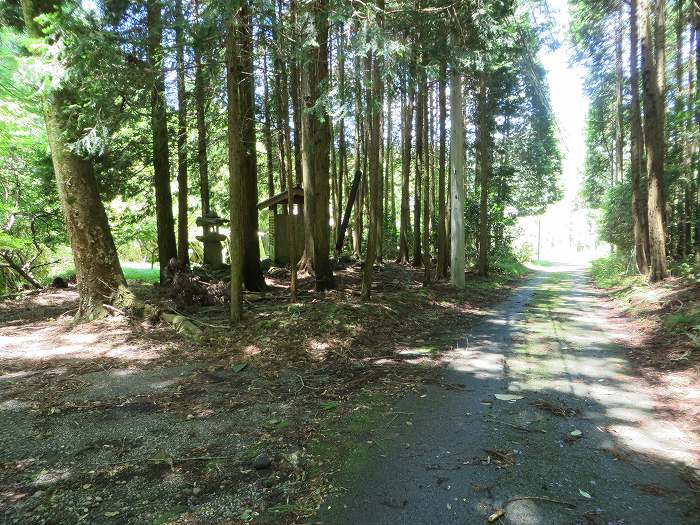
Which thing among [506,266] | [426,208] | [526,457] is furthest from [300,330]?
[506,266]

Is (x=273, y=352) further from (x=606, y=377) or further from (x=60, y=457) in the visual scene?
(x=606, y=377)

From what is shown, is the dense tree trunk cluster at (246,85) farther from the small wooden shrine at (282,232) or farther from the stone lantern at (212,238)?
the small wooden shrine at (282,232)

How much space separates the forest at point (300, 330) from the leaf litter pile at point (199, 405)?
0.03 meters

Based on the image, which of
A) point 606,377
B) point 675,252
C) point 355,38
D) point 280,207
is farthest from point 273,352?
point 675,252

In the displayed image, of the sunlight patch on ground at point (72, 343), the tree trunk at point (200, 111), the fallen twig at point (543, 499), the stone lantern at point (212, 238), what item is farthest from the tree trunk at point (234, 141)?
the stone lantern at point (212, 238)

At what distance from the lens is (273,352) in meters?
6.72

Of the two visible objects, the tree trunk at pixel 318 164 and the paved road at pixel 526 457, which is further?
the tree trunk at pixel 318 164

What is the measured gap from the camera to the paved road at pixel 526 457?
2854 mm

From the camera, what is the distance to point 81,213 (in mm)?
7852

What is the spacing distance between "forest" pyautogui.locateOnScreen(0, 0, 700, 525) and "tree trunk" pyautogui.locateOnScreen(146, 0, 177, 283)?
0.07 metres

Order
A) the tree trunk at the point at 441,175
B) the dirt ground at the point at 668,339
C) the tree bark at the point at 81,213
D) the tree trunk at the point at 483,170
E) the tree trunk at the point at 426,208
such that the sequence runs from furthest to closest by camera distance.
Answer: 1. the tree trunk at the point at 483,170
2. the tree trunk at the point at 441,175
3. the tree trunk at the point at 426,208
4. the tree bark at the point at 81,213
5. the dirt ground at the point at 668,339

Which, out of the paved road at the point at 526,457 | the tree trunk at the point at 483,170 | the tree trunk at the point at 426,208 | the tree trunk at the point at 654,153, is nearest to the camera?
the paved road at the point at 526,457

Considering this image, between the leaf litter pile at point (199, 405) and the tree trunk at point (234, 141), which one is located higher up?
the tree trunk at point (234, 141)

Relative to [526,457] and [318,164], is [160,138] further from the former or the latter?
[526,457]
